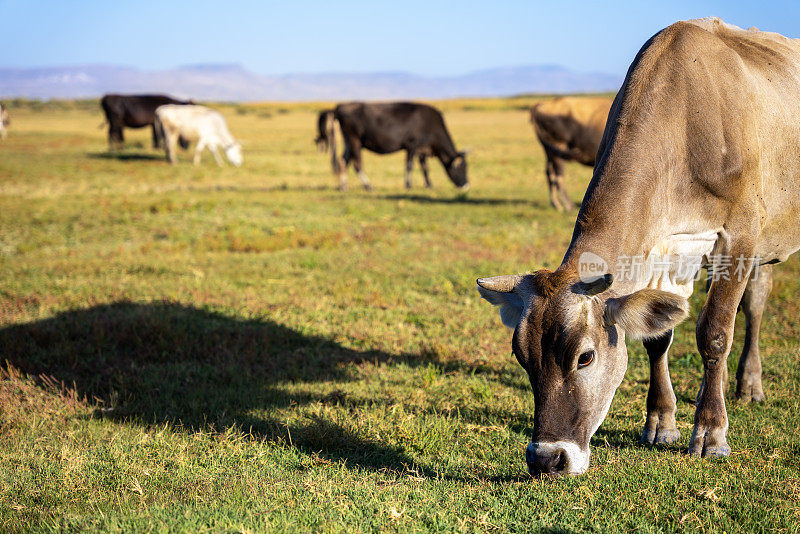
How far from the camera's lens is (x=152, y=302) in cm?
844

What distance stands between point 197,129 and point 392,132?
12181 millimetres

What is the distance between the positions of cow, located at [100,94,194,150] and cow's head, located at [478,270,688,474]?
108 ft

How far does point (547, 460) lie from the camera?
3.66 metres

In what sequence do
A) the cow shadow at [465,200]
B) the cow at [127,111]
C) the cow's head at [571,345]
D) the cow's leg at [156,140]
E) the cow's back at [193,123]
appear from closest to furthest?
the cow's head at [571,345]
the cow shadow at [465,200]
the cow's back at [193,123]
the cow at [127,111]
the cow's leg at [156,140]

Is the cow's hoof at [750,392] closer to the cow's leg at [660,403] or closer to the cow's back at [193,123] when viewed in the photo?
the cow's leg at [660,403]

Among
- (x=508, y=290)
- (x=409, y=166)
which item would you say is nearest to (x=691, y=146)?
(x=508, y=290)

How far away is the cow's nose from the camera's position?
3.67 metres

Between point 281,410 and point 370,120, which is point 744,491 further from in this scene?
point 370,120

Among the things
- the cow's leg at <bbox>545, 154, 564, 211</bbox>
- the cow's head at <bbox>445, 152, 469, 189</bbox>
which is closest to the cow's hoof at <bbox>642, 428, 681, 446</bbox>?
the cow's leg at <bbox>545, 154, 564, 211</bbox>

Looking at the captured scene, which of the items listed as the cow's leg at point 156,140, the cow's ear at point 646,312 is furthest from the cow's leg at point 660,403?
the cow's leg at point 156,140

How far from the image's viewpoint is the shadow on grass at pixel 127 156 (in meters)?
29.0

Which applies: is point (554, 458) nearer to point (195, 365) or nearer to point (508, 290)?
point (508, 290)

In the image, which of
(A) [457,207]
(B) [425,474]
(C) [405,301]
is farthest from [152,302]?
(A) [457,207]

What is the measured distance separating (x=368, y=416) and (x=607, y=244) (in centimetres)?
242
